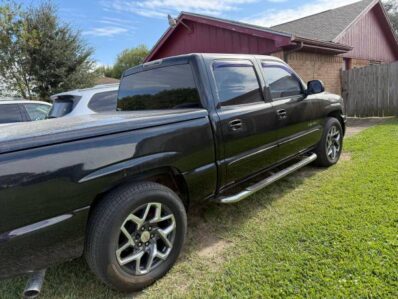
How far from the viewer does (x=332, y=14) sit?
15.8 metres

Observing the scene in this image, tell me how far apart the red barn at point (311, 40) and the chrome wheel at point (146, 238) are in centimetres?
793

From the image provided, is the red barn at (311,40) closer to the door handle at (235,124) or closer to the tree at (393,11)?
the door handle at (235,124)

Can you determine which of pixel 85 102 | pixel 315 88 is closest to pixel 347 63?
pixel 315 88

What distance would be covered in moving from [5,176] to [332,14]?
17.9 m

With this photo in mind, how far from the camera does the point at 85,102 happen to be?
18.2ft

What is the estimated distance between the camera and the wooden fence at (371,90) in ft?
35.1

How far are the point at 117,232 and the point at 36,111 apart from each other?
6449mm

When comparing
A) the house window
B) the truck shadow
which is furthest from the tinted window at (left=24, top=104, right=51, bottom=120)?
the house window

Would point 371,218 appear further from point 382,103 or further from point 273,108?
point 382,103

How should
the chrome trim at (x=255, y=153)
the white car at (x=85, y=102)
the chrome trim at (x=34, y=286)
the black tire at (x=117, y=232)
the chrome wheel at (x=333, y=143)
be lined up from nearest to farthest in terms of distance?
the chrome trim at (x=34, y=286)
the black tire at (x=117, y=232)
the chrome trim at (x=255, y=153)
the chrome wheel at (x=333, y=143)
the white car at (x=85, y=102)

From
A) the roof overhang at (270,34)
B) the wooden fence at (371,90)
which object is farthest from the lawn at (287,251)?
the wooden fence at (371,90)

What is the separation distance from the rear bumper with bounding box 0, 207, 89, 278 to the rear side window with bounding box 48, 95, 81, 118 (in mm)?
4006

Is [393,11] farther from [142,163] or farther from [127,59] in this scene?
[142,163]

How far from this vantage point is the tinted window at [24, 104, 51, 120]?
7.18 metres
